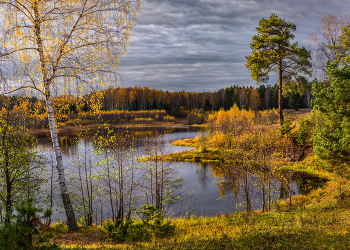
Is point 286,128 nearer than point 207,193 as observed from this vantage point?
No

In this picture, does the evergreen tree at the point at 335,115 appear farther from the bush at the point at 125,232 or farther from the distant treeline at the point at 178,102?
the distant treeline at the point at 178,102

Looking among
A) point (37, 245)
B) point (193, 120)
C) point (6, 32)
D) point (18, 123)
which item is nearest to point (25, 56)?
point (6, 32)

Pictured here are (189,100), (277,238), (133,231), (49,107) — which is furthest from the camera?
(189,100)

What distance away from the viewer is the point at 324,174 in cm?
1950

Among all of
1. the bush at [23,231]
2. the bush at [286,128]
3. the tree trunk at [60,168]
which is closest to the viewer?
the bush at [23,231]

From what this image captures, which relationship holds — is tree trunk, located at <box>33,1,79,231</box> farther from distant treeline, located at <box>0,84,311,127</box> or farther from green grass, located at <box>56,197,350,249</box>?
distant treeline, located at <box>0,84,311,127</box>

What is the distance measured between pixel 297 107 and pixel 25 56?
80048 millimetres

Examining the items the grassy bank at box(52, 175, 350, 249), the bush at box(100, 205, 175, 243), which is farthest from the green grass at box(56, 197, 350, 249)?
the bush at box(100, 205, 175, 243)

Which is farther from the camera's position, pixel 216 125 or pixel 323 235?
pixel 216 125

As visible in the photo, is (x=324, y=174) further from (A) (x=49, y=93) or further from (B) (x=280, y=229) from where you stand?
(A) (x=49, y=93)

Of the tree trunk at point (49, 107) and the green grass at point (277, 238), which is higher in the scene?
the tree trunk at point (49, 107)

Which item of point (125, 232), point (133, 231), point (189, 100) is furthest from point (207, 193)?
point (189, 100)

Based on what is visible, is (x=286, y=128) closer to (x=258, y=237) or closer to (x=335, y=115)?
(x=335, y=115)

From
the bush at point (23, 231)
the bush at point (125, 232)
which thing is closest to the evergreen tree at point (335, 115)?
the bush at point (125, 232)
